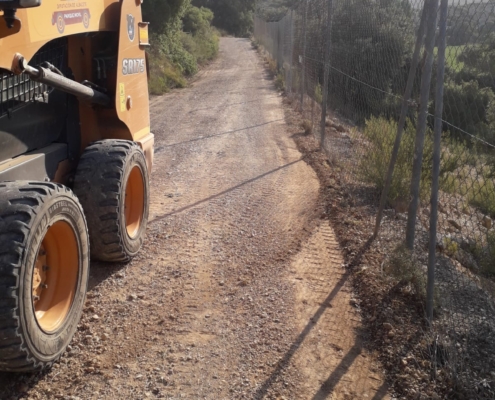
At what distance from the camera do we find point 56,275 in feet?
12.5

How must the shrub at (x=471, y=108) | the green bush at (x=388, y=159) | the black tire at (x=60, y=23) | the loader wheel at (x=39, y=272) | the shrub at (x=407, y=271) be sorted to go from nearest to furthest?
the loader wheel at (x=39, y=272) → the shrub at (x=471, y=108) → the black tire at (x=60, y=23) → the shrub at (x=407, y=271) → the green bush at (x=388, y=159)

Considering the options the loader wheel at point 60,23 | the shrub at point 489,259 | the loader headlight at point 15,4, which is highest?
the loader headlight at point 15,4

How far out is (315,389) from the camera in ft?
11.3

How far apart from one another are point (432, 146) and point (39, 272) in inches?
152

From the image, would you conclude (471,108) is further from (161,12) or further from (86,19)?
(161,12)

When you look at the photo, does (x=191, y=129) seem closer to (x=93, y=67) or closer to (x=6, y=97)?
(x=93, y=67)

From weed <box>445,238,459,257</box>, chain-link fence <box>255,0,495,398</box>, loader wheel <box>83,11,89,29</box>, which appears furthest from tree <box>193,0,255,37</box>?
loader wheel <box>83,11,89,29</box>

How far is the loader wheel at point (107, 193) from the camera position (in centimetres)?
460

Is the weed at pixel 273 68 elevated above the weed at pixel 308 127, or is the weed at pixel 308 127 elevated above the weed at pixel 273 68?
the weed at pixel 308 127

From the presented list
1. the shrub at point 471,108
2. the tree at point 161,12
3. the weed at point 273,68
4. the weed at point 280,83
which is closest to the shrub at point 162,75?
the tree at point 161,12

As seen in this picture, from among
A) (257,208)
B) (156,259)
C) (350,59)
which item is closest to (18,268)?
(156,259)

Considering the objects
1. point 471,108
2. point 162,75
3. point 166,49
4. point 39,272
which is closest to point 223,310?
point 39,272

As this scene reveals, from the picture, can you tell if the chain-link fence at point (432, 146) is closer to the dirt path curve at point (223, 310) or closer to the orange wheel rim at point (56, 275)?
the dirt path curve at point (223, 310)

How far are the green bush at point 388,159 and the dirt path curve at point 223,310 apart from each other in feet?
2.72
